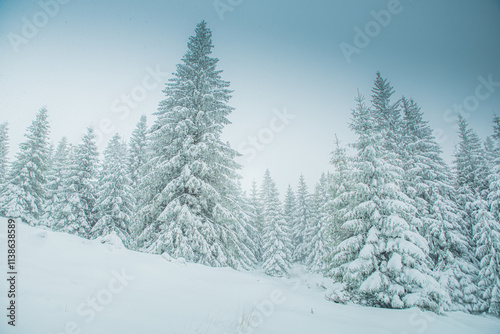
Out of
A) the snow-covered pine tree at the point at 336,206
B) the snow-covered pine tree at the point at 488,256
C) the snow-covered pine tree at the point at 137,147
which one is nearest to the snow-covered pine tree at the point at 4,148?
the snow-covered pine tree at the point at 137,147

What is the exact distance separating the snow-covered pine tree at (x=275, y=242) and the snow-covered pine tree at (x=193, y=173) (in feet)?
50.5

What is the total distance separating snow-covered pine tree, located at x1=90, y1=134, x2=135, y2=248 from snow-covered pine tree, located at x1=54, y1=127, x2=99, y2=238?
2.64ft

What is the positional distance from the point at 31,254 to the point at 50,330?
265 centimetres

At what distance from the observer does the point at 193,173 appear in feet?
37.0

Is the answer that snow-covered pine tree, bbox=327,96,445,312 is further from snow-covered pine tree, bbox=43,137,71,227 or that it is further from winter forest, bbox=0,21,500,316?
snow-covered pine tree, bbox=43,137,71,227

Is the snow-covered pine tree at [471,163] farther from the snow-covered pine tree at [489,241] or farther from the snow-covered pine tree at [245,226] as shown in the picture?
the snow-covered pine tree at [245,226]

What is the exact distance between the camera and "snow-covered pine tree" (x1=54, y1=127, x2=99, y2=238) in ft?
62.1

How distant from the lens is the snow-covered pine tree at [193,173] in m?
10.2

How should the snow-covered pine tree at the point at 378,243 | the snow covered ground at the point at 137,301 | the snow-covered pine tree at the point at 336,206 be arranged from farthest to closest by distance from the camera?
1. the snow-covered pine tree at the point at 336,206
2. the snow-covered pine tree at the point at 378,243
3. the snow covered ground at the point at 137,301

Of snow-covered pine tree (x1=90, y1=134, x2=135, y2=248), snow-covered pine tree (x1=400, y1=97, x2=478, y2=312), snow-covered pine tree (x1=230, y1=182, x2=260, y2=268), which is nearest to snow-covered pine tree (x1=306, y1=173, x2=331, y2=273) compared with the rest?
snow-covered pine tree (x1=230, y1=182, x2=260, y2=268)

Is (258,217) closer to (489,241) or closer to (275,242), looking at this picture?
(275,242)

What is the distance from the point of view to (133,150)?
886 inches

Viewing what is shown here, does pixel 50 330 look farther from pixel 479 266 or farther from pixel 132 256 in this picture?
pixel 479 266

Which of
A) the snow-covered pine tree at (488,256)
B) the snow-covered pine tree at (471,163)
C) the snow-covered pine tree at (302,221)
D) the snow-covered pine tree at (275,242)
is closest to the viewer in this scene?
the snow-covered pine tree at (488,256)
